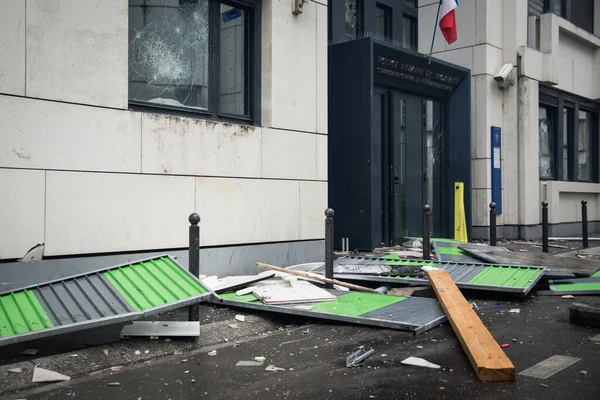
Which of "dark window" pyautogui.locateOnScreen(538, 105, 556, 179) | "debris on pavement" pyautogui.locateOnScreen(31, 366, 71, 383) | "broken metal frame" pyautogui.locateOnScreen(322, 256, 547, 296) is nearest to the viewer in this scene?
"debris on pavement" pyautogui.locateOnScreen(31, 366, 71, 383)

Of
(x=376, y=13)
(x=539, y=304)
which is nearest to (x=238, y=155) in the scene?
(x=539, y=304)

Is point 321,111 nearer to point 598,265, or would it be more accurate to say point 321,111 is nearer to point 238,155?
point 238,155

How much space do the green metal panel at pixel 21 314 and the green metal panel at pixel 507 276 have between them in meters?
5.04

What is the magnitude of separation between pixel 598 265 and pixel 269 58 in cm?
583

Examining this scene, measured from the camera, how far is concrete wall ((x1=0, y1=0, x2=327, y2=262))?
602 centimetres

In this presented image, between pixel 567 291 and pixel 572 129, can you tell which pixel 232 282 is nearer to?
pixel 567 291

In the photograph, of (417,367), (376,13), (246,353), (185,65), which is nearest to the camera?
(417,367)

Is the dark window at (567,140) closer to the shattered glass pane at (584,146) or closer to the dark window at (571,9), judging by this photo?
the shattered glass pane at (584,146)

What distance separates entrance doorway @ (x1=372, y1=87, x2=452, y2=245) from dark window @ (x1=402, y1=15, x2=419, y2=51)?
240 cm

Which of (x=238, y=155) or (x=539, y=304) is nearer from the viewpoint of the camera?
(x=539, y=304)

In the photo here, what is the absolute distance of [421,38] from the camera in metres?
15.2

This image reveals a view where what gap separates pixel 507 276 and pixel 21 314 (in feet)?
19.1

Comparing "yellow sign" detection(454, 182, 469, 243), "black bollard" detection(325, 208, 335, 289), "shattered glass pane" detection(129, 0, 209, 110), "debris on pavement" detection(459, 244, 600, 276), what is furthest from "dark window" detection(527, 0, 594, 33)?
"black bollard" detection(325, 208, 335, 289)

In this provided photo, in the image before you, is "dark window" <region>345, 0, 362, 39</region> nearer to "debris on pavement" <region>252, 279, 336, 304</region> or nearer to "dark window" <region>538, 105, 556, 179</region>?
"dark window" <region>538, 105, 556, 179</region>
